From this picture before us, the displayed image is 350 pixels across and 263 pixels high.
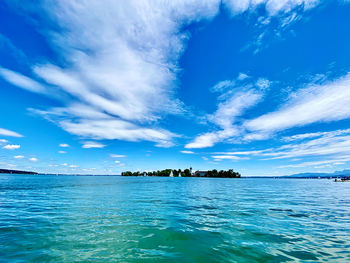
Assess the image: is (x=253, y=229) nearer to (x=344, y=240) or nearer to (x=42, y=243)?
(x=344, y=240)

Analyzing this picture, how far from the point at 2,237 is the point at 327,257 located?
18.4 metres

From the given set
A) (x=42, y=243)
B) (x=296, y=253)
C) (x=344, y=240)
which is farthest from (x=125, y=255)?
(x=344, y=240)

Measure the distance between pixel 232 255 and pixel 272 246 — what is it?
9.37ft

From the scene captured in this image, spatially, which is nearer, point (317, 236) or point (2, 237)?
point (2, 237)

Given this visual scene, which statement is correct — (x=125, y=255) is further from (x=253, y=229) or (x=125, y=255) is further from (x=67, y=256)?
(x=253, y=229)

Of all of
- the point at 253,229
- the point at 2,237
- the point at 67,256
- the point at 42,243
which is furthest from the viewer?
the point at 253,229

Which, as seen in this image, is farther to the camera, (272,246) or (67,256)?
(272,246)

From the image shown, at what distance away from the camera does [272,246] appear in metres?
9.73

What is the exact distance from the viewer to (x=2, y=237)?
1056 cm

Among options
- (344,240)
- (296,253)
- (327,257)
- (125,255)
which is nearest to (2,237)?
(125,255)

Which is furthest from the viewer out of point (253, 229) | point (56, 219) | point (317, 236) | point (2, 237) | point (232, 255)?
point (56, 219)

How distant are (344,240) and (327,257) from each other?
3639 mm

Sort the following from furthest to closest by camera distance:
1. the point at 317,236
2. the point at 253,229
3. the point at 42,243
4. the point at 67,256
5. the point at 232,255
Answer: the point at 253,229 → the point at 317,236 → the point at 42,243 → the point at 232,255 → the point at 67,256

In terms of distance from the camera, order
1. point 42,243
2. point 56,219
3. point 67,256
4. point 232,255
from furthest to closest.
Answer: point 56,219
point 42,243
point 232,255
point 67,256
